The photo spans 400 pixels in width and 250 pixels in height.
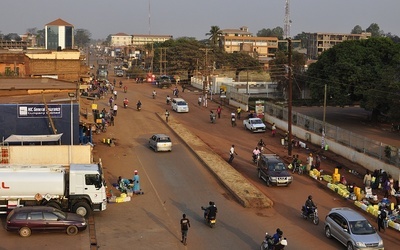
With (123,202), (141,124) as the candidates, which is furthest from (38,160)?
(141,124)

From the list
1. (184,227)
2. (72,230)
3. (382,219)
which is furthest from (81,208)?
(382,219)

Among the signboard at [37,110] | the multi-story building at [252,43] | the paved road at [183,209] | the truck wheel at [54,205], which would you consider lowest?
the paved road at [183,209]

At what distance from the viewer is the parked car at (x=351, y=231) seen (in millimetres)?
19141

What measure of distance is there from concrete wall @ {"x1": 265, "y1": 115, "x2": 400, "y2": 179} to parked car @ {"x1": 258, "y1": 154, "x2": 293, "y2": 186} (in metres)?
7.56

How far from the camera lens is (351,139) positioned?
38531 mm

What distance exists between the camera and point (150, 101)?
6756 centimetres

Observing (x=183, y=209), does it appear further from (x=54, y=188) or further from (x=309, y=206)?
(x=54, y=188)

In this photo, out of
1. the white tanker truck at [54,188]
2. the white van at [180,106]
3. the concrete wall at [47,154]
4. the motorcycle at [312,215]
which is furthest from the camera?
the white van at [180,106]

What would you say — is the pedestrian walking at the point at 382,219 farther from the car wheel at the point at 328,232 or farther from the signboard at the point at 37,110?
the signboard at the point at 37,110

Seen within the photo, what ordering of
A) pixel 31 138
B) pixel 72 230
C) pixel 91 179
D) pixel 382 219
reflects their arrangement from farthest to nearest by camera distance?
pixel 31 138, pixel 91 179, pixel 382 219, pixel 72 230

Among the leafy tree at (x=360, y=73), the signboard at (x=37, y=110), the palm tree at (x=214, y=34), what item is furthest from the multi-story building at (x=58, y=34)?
the signboard at (x=37, y=110)

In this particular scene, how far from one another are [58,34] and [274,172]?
456 ft

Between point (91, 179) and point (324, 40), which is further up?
point (324, 40)

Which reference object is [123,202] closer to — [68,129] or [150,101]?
[68,129]
